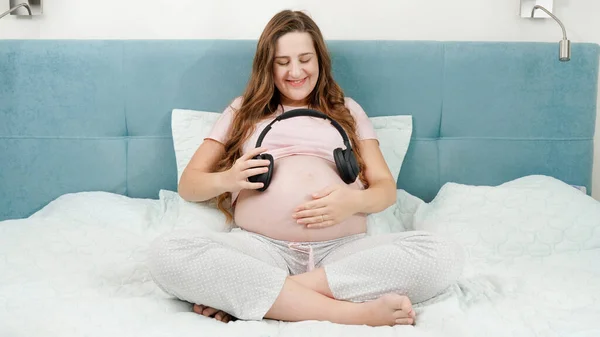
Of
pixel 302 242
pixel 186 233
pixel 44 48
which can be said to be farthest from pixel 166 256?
pixel 44 48

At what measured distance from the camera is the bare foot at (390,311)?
49.6 inches

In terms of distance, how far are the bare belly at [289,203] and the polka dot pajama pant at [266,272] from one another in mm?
165

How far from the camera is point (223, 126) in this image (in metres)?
1.82

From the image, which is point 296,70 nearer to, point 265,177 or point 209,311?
point 265,177

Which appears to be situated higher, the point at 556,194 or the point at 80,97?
the point at 80,97

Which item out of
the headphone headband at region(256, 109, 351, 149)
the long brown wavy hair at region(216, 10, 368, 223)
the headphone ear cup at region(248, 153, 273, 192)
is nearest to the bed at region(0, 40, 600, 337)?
the long brown wavy hair at region(216, 10, 368, 223)

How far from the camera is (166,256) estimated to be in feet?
4.38

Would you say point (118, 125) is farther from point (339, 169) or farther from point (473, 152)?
point (473, 152)

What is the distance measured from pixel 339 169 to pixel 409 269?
36cm

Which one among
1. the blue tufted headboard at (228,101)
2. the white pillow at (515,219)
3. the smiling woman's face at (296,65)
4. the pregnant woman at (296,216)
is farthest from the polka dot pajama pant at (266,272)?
the blue tufted headboard at (228,101)

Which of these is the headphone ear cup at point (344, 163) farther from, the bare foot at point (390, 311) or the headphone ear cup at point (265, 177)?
the bare foot at point (390, 311)

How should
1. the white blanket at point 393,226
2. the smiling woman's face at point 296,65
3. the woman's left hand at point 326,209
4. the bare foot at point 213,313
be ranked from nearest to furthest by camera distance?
1. the white blanket at point 393,226
2. the bare foot at point 213,313
3. the woman's left hand at point 326,209
4. the smiling woman's face at point 296,65

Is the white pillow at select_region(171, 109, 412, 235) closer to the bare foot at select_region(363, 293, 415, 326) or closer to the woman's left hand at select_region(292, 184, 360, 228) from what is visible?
the woman's left hand at select_region(292, 184, 360, 228)

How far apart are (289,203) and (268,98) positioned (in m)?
0.36
